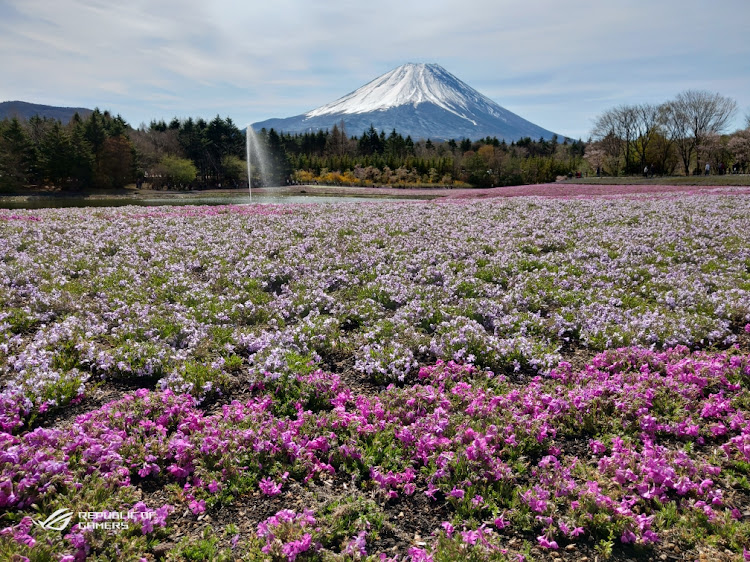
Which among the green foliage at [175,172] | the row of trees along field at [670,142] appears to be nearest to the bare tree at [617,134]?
the row of trees along field at [670,142]

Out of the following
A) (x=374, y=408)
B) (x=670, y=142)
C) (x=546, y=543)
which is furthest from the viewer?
(x=670, y=142)

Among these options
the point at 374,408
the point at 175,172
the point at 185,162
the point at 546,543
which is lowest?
the point at 546,543

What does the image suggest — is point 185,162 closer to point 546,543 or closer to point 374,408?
point 374,408

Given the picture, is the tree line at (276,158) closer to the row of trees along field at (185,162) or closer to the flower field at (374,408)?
the row of trees along field at (185,162)

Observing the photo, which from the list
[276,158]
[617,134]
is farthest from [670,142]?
[276,158]

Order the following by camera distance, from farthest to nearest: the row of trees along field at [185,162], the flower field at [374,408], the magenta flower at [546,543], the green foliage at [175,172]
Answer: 1. the green foliage at [175,172]
2. the row of trees along field at [185,162]
3. the flower field at [374,408]
4. the magenta flower at [546,543]

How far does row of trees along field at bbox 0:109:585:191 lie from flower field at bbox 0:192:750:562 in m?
81.6

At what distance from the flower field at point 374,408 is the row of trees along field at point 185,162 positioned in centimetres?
8155

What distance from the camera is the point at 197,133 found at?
335ft

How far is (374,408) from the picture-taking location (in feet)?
19.2

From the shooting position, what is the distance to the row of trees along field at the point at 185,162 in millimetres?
75500

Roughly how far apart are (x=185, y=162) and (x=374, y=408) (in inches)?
3910

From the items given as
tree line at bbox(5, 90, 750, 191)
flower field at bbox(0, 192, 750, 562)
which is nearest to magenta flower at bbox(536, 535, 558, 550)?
flower field at bbox(0, 192, 750, 562)

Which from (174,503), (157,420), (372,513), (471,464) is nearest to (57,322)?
(157,420)
